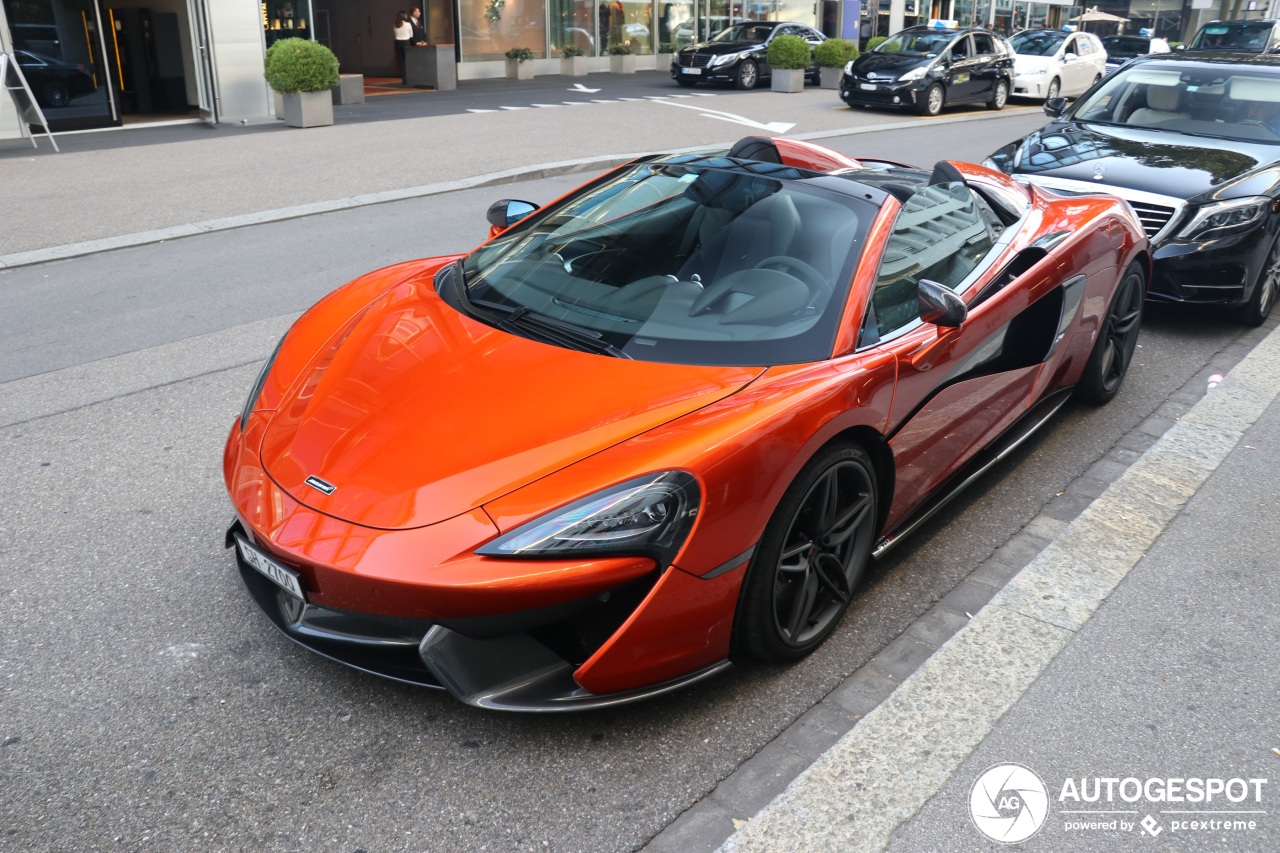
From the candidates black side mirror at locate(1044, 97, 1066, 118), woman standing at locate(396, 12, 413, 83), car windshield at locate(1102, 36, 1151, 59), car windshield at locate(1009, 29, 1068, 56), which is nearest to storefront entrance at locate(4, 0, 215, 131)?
woman standing at locate(396, 12, 413, 83)

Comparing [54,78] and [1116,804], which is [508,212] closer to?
[1116,804]

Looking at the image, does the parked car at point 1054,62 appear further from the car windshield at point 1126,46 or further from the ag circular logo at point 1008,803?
the ag circular logo at point 1008,803

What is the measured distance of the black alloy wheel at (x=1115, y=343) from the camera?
5195mm

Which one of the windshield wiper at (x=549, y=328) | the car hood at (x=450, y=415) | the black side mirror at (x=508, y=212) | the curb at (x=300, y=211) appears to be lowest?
the curb at (x=300, y=211)

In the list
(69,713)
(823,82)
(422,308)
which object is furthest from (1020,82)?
(69,713)

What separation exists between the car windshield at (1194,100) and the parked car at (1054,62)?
650 inches

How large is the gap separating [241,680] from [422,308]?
141cm

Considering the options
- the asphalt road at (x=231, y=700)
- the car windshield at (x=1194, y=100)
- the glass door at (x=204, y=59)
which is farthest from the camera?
the glass door at (x=204, y=59)

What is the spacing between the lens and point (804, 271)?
357 cm

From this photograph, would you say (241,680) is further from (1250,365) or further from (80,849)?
(1250,365)

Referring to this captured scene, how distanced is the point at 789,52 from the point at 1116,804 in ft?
75.4

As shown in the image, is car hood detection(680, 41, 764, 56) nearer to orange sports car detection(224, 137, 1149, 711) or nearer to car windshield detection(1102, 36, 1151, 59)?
car windshield detection(1102, 36, 1151, 59)

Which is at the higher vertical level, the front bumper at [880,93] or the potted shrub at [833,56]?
the potted shrub at [833,56]

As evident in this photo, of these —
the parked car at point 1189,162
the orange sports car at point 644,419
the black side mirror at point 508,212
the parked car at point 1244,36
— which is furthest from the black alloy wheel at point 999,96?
the black side mirror at point 508,212
